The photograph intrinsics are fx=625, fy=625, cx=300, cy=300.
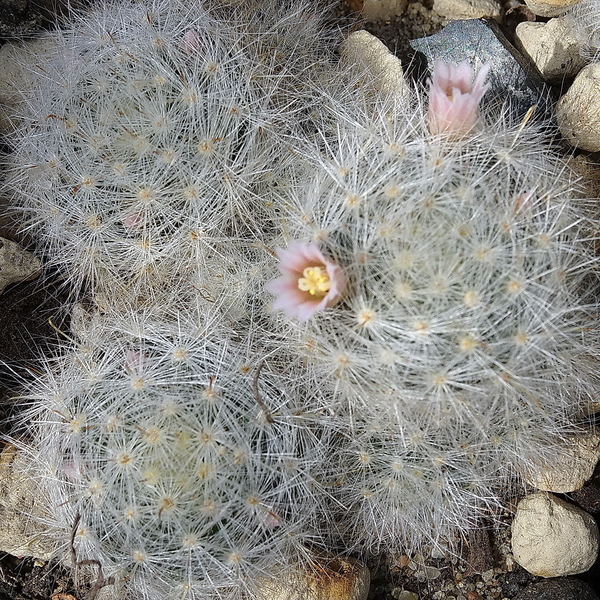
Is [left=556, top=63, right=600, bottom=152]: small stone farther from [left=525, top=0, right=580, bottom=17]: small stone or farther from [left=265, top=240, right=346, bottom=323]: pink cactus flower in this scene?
[left=265, top=240, right=346, bottom=323]: pink cactus flower

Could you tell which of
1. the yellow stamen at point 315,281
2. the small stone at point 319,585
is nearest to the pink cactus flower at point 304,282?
the yellow stamen at point 315,281

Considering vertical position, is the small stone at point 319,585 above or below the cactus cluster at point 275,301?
below

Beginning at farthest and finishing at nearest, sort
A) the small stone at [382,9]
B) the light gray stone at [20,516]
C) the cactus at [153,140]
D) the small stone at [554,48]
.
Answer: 1. the small stone at [382,9]
2. the small stone at [554,48]
3. the light gray stone at [20,516]
4. the cactus at [153,140]

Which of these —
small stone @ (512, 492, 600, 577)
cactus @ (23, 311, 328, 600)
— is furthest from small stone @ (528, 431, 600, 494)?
cactus @ (23, 311, 328, 600)

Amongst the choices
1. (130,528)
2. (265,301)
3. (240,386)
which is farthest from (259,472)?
(265,301)

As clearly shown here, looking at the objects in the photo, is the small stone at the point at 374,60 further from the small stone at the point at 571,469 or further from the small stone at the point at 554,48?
the small stone at the point at 571,469

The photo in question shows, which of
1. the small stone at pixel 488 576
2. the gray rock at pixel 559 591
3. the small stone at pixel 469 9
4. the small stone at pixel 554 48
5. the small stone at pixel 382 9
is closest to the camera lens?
the gray rock at pixel 559 591

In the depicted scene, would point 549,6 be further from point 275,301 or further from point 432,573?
point 432,573
